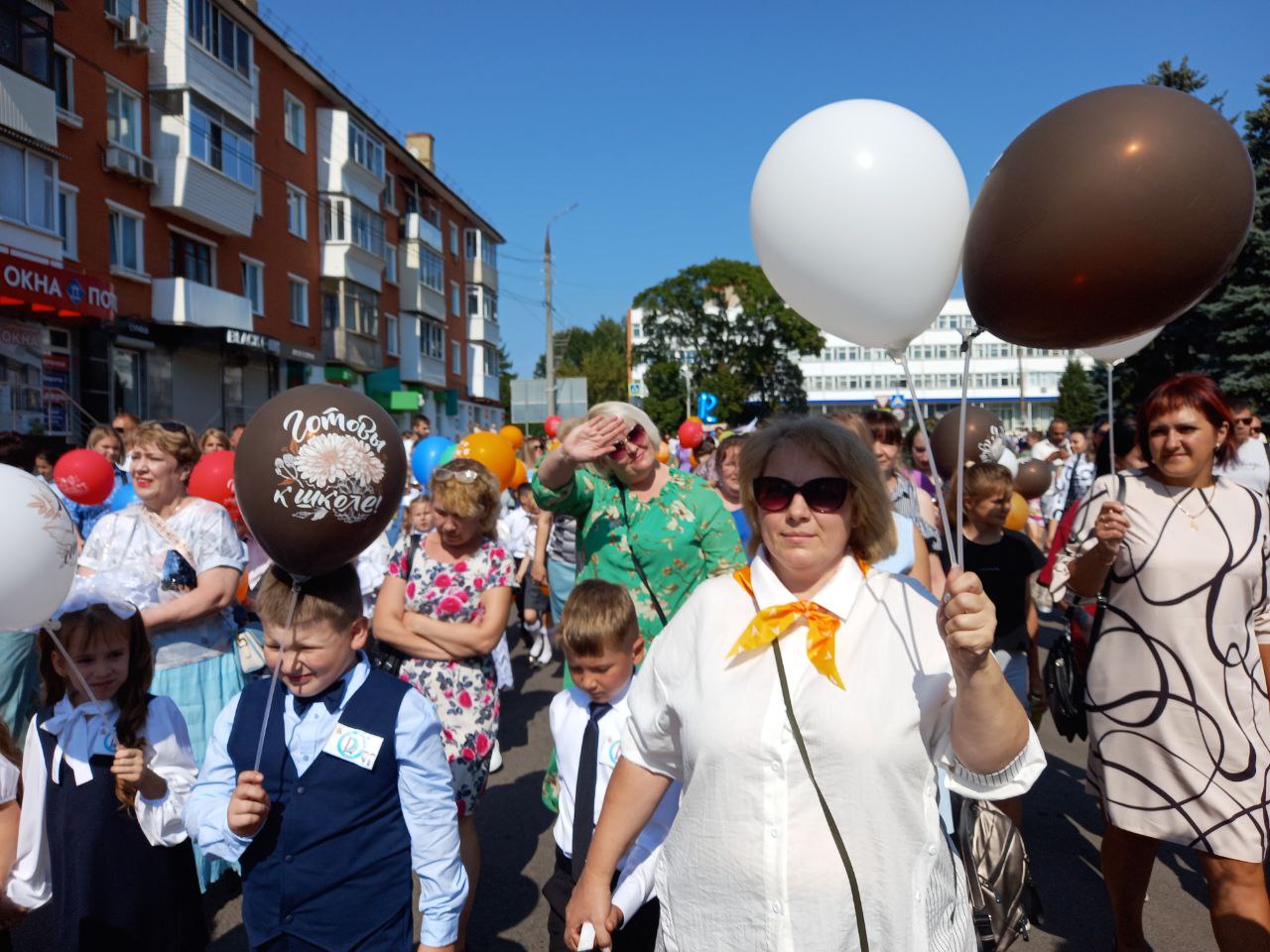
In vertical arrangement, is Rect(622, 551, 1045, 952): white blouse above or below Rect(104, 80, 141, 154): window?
below

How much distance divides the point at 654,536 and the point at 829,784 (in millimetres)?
1851

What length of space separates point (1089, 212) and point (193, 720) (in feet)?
12.5

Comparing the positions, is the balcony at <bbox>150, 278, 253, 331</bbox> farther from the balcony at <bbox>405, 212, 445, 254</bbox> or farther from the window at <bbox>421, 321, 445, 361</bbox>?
the window at <bbox>421, 321, 445, 361</bbox>

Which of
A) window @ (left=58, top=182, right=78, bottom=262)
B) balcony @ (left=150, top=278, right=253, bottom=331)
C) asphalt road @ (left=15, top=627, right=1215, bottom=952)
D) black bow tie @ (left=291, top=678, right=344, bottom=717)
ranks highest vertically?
window @ (left=58, top=182, right=78, bottom=262)

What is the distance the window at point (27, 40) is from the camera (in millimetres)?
15805

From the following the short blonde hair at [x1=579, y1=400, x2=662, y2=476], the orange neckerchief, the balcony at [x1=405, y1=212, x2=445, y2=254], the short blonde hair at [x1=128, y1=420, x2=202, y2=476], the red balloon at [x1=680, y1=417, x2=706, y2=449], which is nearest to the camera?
the orange neckerchief

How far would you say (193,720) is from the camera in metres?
3.80

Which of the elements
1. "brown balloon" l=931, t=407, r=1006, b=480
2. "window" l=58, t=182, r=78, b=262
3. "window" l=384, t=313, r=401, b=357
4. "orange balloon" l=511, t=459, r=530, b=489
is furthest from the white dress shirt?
"window" l=384, t=313, r=401, b=357

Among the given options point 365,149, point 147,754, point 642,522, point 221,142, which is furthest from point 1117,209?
point 365,149

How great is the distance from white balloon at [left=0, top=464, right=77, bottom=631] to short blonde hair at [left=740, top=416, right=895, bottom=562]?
5.98 ft

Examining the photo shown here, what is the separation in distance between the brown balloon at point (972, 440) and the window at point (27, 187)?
17252 millimetres

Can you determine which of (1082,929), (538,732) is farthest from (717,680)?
(538,732)

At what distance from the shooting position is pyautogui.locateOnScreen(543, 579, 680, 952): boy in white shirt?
8.36 feet

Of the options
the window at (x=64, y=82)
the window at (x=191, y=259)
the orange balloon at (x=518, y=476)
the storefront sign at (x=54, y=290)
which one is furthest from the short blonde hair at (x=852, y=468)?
the window at (x=191, y=259)
